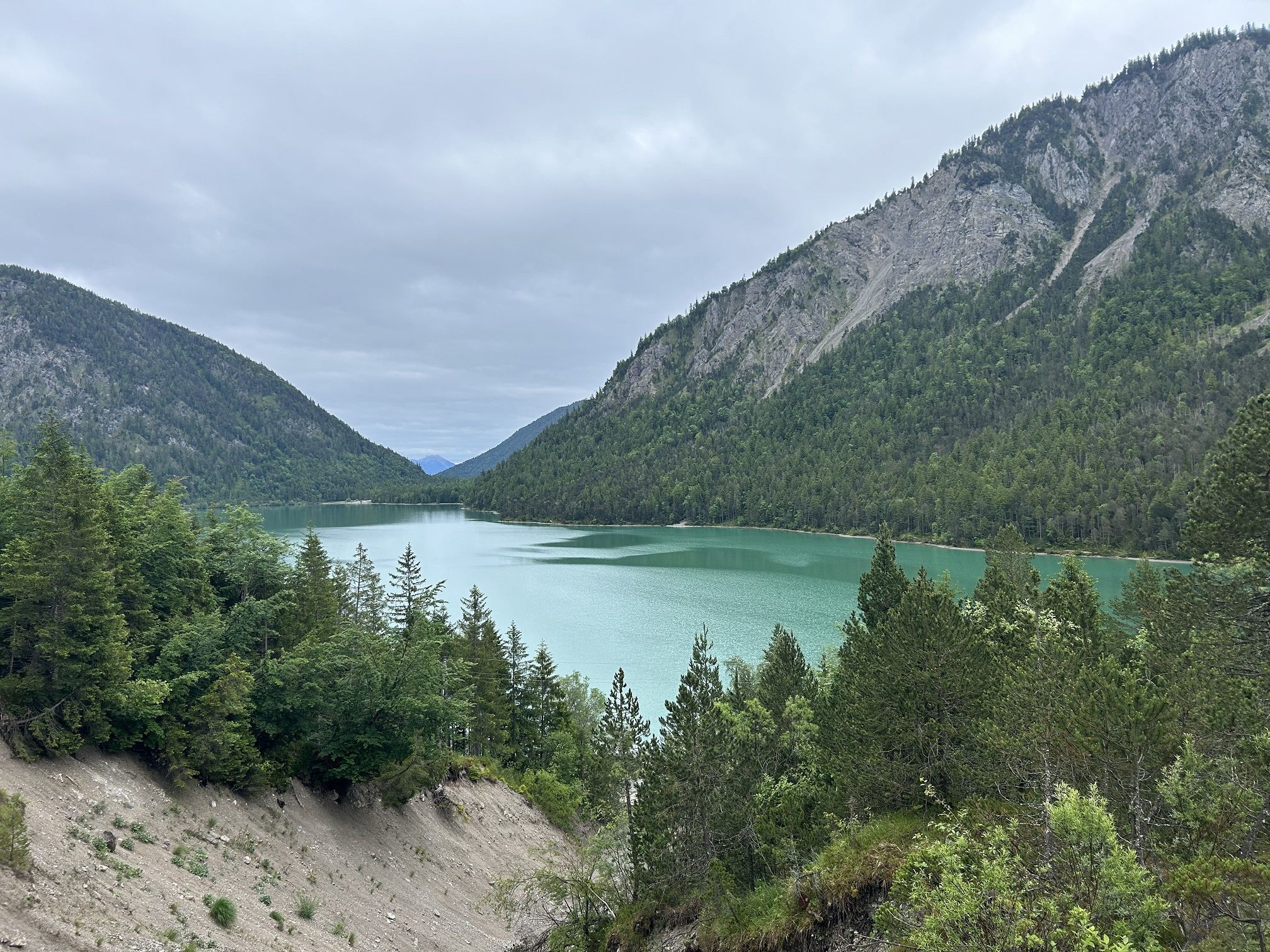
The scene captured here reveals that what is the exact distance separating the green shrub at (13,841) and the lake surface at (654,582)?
33592mm

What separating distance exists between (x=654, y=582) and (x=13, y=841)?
8042 cm

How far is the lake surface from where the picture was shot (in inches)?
2250

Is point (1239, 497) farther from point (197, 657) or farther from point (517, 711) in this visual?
point (517, 711)

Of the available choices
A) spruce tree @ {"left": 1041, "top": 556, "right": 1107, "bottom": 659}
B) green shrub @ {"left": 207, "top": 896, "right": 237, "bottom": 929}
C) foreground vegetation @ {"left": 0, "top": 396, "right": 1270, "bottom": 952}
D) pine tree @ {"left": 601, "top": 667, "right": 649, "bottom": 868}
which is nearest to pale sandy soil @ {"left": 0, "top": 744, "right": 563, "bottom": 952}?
green shrub @ {"left": 207, "top": 896, "right": 237, "bottom": 929}

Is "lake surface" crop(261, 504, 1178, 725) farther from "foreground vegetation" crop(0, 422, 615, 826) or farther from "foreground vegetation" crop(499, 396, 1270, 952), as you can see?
"foreground vegetation" crop(499, 396, 1270, 952)

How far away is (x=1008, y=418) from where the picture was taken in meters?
171

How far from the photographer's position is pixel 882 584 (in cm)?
3138

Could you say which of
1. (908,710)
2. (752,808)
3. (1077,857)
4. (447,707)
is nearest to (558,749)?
(447,707)

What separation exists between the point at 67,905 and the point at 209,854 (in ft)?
20.8

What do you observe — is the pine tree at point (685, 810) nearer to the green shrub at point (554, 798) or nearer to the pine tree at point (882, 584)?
the pine tree at point (882, 584)

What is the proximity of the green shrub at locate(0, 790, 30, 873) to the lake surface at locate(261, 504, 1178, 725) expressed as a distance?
1323 inches

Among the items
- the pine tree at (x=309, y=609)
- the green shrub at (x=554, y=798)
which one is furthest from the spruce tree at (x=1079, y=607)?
the pine tree at (x=309, y=609)

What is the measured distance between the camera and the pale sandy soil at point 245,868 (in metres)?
11.9

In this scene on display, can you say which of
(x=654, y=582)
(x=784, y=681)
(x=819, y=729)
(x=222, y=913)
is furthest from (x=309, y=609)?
(x=654, y=582)
